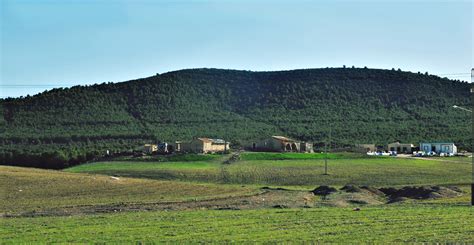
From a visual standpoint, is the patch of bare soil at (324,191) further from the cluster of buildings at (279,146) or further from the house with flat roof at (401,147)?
the house with flat roof at (401,147)

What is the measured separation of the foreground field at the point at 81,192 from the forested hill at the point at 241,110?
38808mm

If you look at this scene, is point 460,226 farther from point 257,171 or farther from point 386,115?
point 386,115

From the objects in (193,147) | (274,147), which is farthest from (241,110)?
(193,147)

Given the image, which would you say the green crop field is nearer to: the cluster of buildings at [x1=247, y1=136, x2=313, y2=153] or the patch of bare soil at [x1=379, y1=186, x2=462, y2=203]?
the patch of bare soil at [x1=379, y1=186, x2=462, y2=203]

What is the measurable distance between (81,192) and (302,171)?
95.1 feet

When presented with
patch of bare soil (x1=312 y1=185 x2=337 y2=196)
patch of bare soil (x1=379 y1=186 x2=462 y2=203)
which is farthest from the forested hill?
patch of bare soil (x1=379 y1=186 x2=462 y2=203)

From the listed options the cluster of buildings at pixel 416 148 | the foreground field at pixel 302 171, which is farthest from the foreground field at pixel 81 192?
the cluster of buildings at pixel 416 148

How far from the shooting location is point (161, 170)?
241 ft

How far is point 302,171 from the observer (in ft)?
240

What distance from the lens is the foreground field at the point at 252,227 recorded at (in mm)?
26125

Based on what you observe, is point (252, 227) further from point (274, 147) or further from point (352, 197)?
point (274, 147)

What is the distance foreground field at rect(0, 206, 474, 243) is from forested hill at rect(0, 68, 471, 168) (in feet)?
203

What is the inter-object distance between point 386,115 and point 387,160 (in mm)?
60419

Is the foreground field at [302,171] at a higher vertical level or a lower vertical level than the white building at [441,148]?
lower
